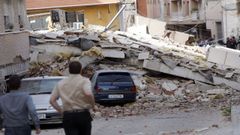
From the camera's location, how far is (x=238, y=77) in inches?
1337

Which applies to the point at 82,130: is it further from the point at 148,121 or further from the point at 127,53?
the point at 127,53

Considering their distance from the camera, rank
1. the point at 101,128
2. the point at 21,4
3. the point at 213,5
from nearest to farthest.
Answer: the point at 101,128, the point at 21,4, the point at 213,5

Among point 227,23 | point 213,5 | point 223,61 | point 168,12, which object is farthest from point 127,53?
point 168,12

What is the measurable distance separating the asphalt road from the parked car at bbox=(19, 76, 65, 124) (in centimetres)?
34

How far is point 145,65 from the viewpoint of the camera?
34.0 m

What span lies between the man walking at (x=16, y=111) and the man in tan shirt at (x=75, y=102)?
1.22ft

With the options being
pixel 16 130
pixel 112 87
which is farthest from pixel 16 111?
pixel 112 87

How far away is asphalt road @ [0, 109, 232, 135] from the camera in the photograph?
16.0 meters

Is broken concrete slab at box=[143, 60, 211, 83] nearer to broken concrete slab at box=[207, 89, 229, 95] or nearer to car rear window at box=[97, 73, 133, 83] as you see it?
broken concrete slab at box=[207, 89, 229, 95]

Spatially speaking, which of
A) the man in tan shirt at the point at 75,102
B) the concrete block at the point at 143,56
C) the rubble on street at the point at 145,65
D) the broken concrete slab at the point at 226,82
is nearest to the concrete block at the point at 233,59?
the rubble on street at the point at 145,65

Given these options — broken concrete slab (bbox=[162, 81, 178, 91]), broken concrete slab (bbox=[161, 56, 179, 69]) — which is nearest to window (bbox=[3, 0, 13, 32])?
broken concrete slab (bbox=[162, 81, 178, 91])

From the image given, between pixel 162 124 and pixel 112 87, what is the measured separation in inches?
262

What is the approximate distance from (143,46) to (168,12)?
3994 centimetres

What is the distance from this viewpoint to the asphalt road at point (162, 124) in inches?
630
